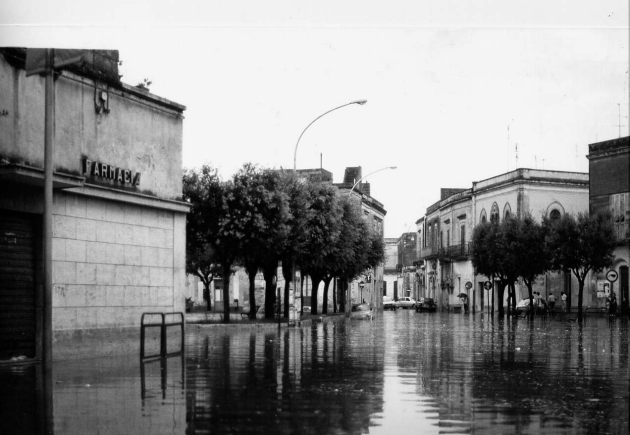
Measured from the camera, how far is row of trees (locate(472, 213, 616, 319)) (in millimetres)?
54312

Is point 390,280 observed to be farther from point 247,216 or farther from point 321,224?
point 247,216

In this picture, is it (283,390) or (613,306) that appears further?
(613,306)

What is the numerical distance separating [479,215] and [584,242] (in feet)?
48.2

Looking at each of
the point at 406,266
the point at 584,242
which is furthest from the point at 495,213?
the point at 406,266

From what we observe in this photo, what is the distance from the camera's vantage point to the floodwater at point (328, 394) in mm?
9164

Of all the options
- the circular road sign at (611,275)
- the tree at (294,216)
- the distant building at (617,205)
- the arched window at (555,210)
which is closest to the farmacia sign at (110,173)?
the tree at (294,216)

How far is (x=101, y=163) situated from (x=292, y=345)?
729 centimetres

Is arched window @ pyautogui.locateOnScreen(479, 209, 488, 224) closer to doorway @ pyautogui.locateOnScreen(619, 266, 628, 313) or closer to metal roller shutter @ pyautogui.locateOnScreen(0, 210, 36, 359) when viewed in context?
doorway @ pyautogui.locateOnScreen(619, 266, 628, 313)

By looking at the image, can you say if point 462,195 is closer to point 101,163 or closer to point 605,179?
point 605,179

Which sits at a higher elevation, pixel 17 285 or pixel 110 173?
pixel 110 173

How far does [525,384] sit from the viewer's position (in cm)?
1322

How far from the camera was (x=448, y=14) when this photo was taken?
14.9 m

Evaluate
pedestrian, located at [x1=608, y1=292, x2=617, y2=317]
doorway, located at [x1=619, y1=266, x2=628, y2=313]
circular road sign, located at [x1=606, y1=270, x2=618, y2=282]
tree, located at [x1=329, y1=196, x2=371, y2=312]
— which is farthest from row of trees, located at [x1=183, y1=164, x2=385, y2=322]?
doorway, located at [x1=619, y1=266, x2=628, y2=313]

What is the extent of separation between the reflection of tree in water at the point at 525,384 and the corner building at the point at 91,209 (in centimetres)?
591
